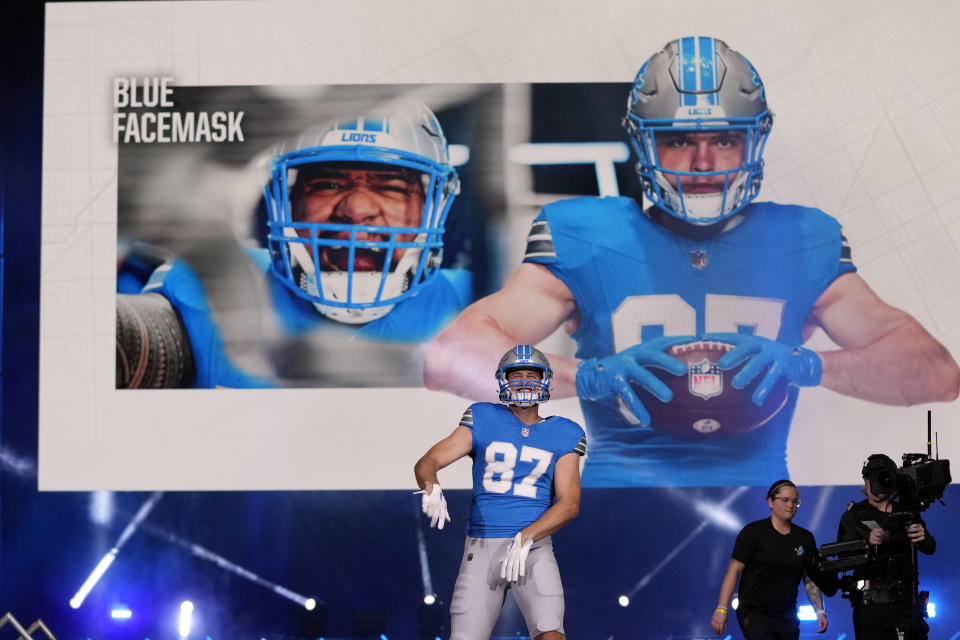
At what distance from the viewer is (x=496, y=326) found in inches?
272

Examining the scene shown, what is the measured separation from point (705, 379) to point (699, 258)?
28.4 inches

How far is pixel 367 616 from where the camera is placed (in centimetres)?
685

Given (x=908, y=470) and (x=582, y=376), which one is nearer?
(x=908, y=470)

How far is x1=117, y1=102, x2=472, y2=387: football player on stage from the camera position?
694 centimetres

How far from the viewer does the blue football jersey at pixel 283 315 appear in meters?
6.93

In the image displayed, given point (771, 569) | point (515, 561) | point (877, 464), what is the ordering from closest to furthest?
point (515, 561), point (877, 464), point (771, 569)

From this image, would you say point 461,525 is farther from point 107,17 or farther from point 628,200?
point 107,17

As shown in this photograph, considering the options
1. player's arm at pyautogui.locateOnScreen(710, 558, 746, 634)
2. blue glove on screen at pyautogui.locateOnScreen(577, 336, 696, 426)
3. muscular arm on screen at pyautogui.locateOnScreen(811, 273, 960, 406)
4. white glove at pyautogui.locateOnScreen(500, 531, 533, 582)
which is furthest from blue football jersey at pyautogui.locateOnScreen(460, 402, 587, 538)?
muscular arm on screen at pyautogui.locateOnScreen(811, 273, 960, 406)

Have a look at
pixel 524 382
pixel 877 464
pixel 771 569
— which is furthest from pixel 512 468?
pixel 877 464

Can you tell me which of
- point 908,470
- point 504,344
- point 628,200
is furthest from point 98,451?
point 908,470

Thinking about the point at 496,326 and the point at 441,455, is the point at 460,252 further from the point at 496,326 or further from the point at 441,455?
Answer: the point at 441,455

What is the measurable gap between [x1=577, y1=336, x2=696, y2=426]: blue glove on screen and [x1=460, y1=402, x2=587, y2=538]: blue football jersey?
2.32 meters

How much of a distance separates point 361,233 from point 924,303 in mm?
3365

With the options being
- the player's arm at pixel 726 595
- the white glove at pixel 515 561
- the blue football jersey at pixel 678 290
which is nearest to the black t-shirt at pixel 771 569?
the player's arm at pixel 726 595
